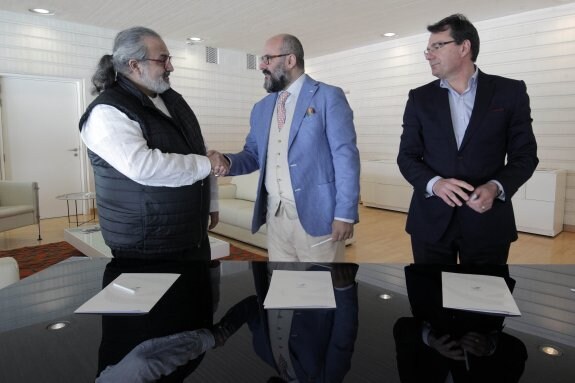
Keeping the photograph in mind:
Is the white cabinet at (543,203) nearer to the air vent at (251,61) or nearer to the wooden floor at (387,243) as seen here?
the wooden floor at (387,243)

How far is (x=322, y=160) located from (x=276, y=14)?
4710 millimetres

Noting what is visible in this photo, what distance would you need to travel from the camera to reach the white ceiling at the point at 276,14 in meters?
5.53

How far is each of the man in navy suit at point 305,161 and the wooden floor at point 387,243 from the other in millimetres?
2349

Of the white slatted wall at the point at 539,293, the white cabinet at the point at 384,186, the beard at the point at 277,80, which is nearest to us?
the white slatted wall at the point at 539,293

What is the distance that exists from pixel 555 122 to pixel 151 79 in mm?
5672

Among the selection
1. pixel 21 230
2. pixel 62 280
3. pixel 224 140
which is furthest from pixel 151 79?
pixel 224 140

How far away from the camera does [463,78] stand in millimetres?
1840

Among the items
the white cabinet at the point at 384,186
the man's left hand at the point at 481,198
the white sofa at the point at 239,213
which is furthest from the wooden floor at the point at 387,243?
the man's left hand at the point at 481,198

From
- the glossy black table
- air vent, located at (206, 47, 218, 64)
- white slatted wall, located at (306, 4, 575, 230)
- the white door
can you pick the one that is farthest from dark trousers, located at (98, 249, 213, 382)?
air vent, located at (206, 47, 218, 64)

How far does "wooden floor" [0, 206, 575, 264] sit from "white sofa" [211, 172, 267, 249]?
123mm

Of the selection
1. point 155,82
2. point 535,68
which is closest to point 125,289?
point 155,82

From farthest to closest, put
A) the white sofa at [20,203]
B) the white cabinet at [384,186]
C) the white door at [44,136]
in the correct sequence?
the white cabinet at [384,186], the white door at [44,136], the white sofa at [20,203]

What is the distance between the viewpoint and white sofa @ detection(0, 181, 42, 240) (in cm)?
500

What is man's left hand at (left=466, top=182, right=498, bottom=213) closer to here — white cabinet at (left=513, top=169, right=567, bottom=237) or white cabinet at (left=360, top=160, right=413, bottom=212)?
white cabinet at (left=513, top=169, right=567, bottom=237)
